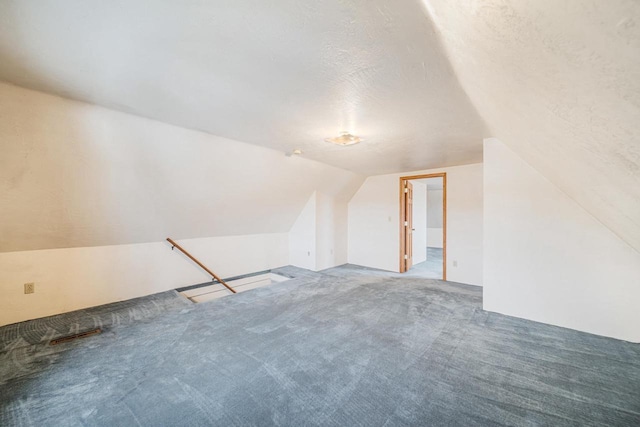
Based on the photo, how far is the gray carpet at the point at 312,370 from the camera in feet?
5.16

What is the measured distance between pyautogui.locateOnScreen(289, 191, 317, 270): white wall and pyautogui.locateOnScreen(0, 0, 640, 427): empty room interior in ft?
3.92

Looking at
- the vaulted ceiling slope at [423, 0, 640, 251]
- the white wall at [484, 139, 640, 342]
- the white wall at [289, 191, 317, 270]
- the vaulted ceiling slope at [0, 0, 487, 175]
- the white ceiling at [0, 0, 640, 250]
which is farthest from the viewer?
the white wall at [289, 191, 317, 270]

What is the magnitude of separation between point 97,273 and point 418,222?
254 inches

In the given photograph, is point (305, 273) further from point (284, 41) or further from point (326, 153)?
point (284, 41)

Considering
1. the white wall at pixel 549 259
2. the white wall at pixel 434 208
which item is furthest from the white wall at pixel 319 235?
the white wall at pixel 434 208

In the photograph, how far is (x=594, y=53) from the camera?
2.50ft

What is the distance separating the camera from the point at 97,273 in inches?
134

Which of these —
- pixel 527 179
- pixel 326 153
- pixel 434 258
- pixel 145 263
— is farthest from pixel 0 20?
pixel 434 258

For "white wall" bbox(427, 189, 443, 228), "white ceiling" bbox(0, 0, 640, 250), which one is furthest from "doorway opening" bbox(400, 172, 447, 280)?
"white ceiling" bbox(0, 0, 640, 250)

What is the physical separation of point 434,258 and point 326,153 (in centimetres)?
502

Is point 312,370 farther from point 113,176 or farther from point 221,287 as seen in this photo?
point 221,287

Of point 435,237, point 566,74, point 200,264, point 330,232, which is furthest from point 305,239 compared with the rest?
point 435,237

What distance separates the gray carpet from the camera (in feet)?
5.16

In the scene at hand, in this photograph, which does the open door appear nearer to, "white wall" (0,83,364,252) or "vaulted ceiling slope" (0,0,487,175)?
"white wall" (0,83,364,252)
